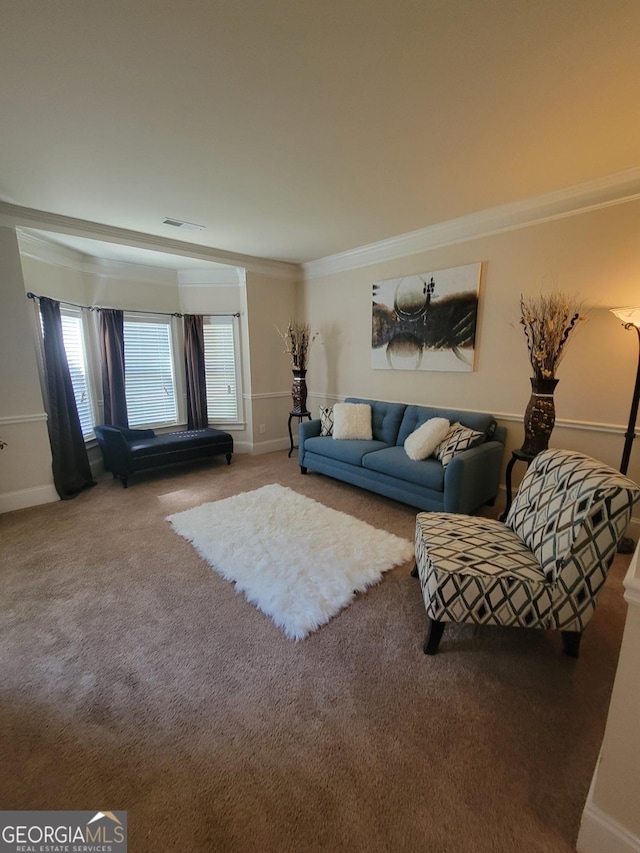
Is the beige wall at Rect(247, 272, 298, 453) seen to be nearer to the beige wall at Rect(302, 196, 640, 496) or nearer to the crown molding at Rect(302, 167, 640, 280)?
the crown molding at Rect(302, 167, 640, 280)

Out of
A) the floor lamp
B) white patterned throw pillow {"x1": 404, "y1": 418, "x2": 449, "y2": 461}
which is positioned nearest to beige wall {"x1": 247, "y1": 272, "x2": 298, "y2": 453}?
white patterned throw pillow {"x1": 404, "y1": 418, "x2": 449, "y2": 461}

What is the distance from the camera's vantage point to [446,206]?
3.03m

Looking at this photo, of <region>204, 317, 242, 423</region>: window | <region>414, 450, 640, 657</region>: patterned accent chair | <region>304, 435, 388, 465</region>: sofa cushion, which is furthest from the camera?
<region>204, 317, 242, 423</region>: window

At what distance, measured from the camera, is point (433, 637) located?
5.66ft

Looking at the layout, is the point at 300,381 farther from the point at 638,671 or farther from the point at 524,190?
the point at 638,671

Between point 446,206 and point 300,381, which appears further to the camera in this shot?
point 300,381

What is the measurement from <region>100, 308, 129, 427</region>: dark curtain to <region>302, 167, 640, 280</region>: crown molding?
114 inches

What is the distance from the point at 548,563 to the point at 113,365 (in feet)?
15.7

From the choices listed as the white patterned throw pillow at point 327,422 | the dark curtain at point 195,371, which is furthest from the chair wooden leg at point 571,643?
the dark curtain at point 195,371

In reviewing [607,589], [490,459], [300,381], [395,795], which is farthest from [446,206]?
[395,795]

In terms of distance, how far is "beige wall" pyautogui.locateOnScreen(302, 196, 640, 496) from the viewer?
267 centimetres

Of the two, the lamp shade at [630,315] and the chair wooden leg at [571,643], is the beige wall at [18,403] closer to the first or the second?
the chair wooden leg at [571,643]

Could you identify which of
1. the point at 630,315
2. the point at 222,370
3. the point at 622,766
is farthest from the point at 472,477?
the point at 222,370

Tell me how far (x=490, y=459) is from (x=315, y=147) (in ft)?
8.79
